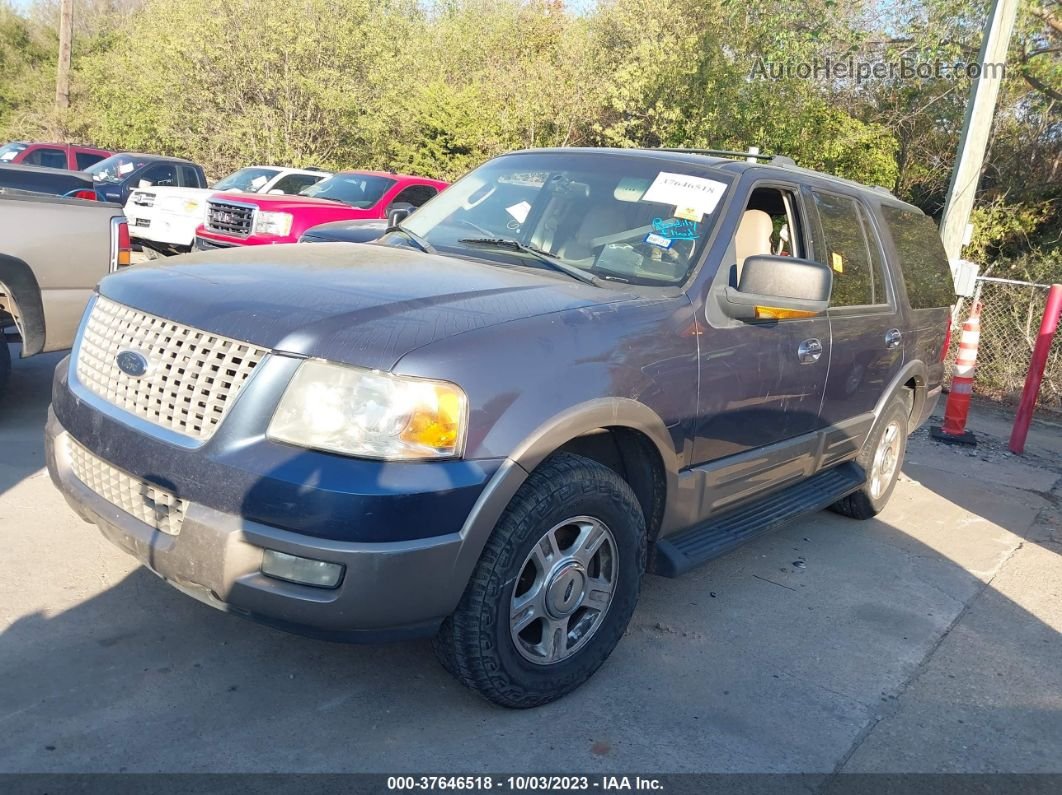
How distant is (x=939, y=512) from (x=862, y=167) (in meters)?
10.1

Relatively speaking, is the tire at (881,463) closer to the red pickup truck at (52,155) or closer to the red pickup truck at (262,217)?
the red pickup truck at (262,217)

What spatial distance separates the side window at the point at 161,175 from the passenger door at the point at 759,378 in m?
13.1

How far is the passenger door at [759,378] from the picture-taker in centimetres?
371

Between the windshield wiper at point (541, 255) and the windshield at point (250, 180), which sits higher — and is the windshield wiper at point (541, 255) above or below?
above

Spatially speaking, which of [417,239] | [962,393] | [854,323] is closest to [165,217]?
[417,239]

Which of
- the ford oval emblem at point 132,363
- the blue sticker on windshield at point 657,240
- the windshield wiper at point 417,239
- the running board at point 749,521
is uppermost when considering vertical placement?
the blue sticker on windshield at point 657,240

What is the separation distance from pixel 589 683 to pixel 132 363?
198cm

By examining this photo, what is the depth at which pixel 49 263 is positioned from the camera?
226 inches

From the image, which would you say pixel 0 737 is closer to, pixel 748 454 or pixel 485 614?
pixel 485 614

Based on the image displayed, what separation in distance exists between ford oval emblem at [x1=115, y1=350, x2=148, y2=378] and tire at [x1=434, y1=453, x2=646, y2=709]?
126 centimetres

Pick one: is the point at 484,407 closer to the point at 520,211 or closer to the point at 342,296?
the point at 342,296

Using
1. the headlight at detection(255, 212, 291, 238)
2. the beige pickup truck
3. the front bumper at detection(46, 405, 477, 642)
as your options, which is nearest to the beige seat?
the front bumper at detection(46, 405, 477, 642)

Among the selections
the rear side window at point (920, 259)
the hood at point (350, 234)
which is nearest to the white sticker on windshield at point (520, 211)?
the hood at point (350, 234)

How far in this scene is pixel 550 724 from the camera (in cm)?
316
